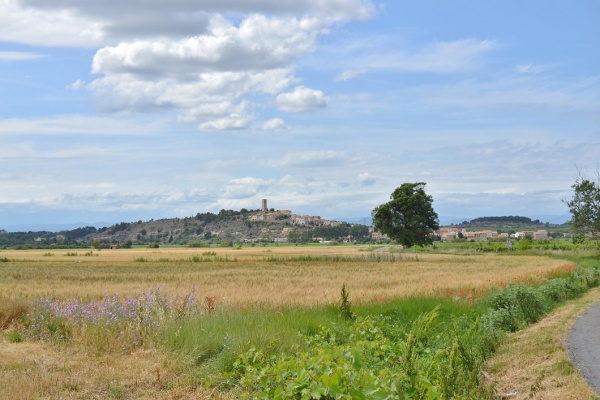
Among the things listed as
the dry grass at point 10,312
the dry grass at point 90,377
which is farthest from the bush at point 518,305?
the dry grass at point 10,312

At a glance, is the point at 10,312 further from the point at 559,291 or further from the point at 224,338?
the point at 559,291

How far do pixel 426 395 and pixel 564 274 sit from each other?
28.4m

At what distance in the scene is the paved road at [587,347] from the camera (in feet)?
36.2

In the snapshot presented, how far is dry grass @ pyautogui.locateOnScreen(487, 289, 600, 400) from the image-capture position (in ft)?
33.1

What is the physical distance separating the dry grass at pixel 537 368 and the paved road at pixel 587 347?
0.17m

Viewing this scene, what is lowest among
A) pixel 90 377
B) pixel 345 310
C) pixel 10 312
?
pixel 90 377

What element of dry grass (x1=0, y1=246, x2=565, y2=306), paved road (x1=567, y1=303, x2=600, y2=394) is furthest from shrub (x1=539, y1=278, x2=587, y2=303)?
paved road (x1=567, y1=303, x2=600, y2=394)

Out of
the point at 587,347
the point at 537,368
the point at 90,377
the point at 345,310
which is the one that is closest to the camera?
the point at 90,377

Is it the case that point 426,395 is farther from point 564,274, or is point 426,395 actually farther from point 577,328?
point 564,274

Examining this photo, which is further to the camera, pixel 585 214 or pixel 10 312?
pixel 585 214

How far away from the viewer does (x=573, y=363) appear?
38.6ft

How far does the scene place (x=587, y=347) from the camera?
44.5 ft

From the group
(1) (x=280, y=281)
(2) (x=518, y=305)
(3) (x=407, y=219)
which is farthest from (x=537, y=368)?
(3) (x=407, y=219)

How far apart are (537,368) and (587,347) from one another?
2.61 meters
